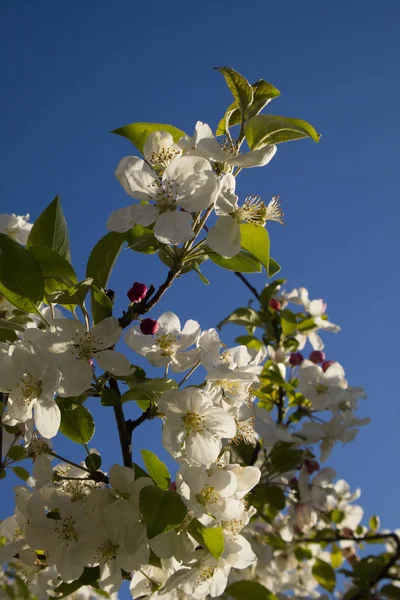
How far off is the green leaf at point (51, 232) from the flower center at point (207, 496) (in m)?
0.61

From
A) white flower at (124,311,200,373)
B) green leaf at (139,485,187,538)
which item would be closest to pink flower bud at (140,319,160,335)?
white flower at (124,311,200,373)

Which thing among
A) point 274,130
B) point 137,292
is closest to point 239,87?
point 274,130

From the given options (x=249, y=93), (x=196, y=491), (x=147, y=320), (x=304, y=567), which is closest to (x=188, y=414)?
(x=196, y=491)

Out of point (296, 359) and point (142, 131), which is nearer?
point (142, 131)

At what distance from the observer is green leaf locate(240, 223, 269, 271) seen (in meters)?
1.29

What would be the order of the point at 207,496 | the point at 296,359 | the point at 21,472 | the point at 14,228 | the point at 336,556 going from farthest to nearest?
the point at 336,556 → the point at 296,359 → the point at 21,472 → the point at 14,228 → the point at 207,496

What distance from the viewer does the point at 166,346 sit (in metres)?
1.41

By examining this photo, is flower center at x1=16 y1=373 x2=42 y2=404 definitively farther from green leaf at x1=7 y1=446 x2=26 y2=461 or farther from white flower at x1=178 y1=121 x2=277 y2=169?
green leaf at x1=7 y1=446 x2=26 y2=461

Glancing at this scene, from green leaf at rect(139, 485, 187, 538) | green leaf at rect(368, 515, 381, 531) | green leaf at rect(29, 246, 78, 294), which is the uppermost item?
green leaf at rect(368, 515, 381, 531)

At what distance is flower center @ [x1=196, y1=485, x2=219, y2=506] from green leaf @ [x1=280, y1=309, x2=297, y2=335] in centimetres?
181

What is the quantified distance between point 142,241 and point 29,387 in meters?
0.39

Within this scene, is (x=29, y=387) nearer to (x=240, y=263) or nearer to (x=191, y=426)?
(x=191, y=426)

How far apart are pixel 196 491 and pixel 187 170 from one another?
66cm

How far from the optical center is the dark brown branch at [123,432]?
4.39 ft
